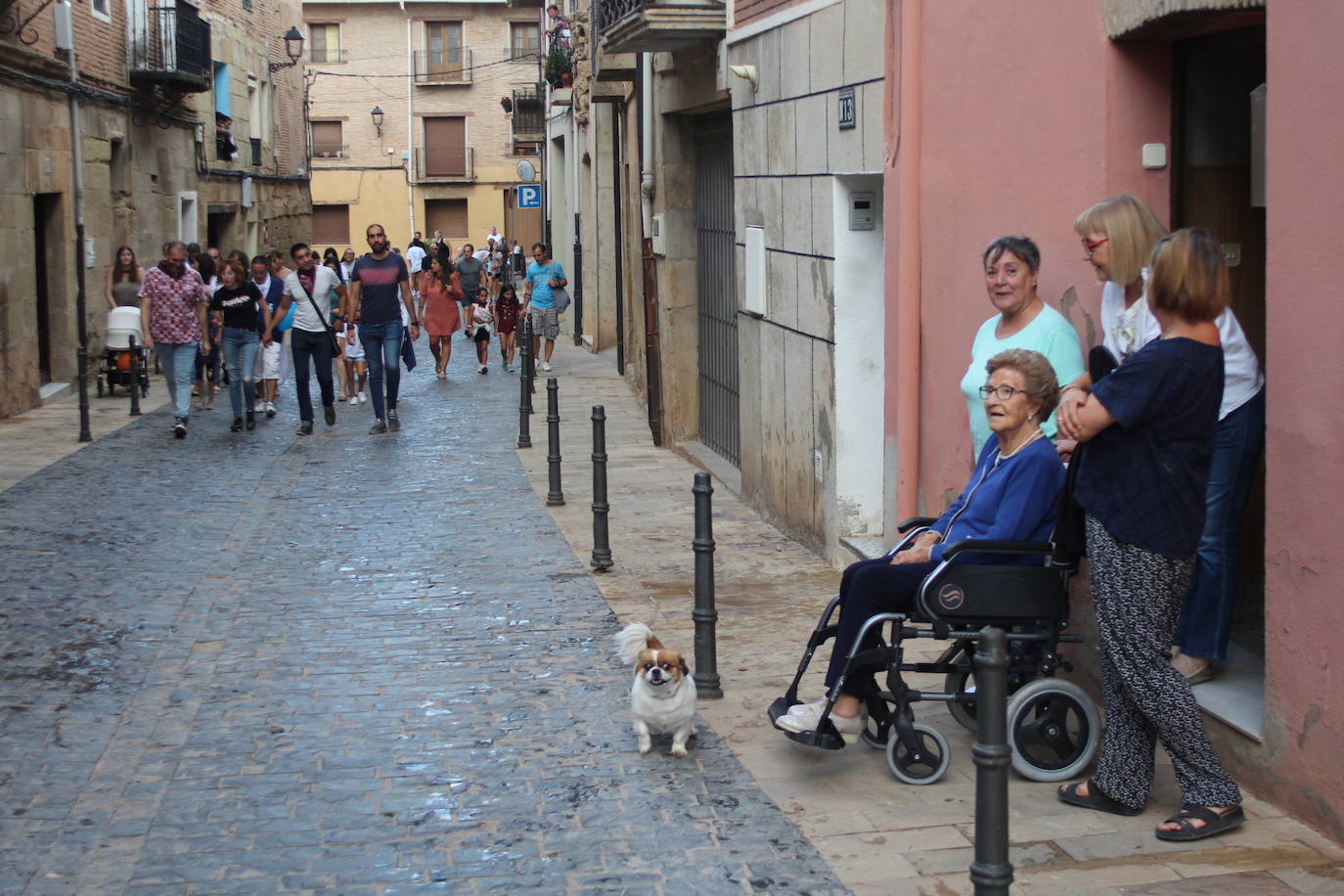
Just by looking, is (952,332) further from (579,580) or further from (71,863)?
(71,863)

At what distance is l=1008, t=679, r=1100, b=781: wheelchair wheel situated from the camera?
5477 mm

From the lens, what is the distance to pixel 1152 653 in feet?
16.3

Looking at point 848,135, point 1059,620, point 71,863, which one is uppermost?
point 848,135

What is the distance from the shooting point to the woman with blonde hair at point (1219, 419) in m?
5.50

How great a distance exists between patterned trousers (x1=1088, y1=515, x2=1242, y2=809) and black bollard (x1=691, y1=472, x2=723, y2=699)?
205 centimetres

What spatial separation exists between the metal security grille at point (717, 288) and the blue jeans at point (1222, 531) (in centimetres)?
793

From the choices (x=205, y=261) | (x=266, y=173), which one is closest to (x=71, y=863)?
(x=205, y=261)

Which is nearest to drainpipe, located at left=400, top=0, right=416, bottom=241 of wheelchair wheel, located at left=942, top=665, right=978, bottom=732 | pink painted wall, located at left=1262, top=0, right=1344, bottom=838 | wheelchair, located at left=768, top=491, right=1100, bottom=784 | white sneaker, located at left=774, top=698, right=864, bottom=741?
wheelchair wheel, located at left=942, top=665, right=978, bottom=732

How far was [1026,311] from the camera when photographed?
6.26m

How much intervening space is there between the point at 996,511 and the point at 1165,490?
796mm

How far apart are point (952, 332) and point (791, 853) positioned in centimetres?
354

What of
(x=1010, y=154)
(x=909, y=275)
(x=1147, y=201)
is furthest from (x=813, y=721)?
(x=909, y=275)

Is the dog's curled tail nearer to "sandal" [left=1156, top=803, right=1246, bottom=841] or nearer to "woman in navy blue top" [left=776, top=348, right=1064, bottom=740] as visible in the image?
"woman in navy blue top" [left=776, top=348, right=1064, bottom=740]

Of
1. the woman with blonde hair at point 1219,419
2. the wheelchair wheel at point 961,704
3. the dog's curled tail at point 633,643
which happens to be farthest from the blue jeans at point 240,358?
the woman with blonde hair at point 1219,419
